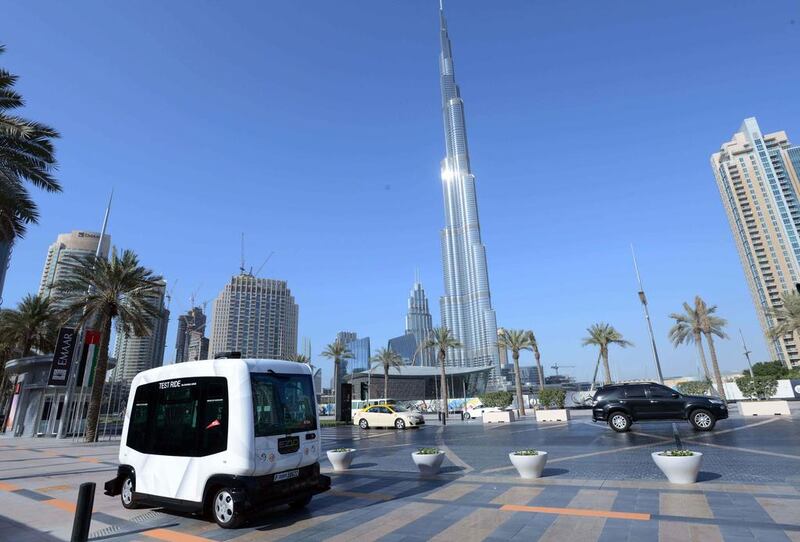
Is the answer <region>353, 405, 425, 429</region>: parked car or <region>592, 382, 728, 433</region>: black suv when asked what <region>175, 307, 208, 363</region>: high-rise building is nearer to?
Answer: <region>353, 405, 425, 429</region>: parked car

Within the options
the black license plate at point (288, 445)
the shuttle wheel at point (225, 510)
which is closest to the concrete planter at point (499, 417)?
the black license plate at point (288, 445)

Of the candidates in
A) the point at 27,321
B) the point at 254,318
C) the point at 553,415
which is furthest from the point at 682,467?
the point at 254,318

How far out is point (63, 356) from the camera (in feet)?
83.5

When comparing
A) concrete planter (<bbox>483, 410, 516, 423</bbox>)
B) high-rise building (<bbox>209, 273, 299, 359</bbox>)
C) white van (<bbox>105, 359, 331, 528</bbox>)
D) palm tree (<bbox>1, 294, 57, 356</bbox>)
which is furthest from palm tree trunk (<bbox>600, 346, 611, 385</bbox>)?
high-rise building (<bbox>209, 273, 299, 359</bbox>)

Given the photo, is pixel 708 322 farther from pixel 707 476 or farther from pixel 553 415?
pixel 707 476

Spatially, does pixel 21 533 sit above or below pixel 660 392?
below

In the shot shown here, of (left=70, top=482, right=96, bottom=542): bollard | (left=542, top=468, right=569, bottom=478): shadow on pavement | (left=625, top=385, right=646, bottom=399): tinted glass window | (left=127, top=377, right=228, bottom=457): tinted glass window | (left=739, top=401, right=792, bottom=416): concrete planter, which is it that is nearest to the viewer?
(left=70, top=482, right=96, bottom=542): bollard

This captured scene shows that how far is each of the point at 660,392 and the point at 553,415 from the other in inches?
453

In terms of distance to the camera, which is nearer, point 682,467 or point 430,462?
point 682,467

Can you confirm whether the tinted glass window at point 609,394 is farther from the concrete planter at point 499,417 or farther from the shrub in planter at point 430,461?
the concrete planter at point 499,417

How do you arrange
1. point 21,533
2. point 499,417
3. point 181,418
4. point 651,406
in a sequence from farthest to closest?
point 499,417 → point 651,406 → point 181,418 → point 21,533

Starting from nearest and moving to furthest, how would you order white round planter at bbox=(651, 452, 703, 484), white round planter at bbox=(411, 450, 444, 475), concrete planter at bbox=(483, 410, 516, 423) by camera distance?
1. white round planter at bbox=(651, 452, 703, 484)
2. white round planter at bbox=(411, 450, 444, 475)
3. concrete planter at bbox=(483, 410, 516, 423)

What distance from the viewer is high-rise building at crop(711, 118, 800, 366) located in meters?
125

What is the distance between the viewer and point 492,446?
15.9m
